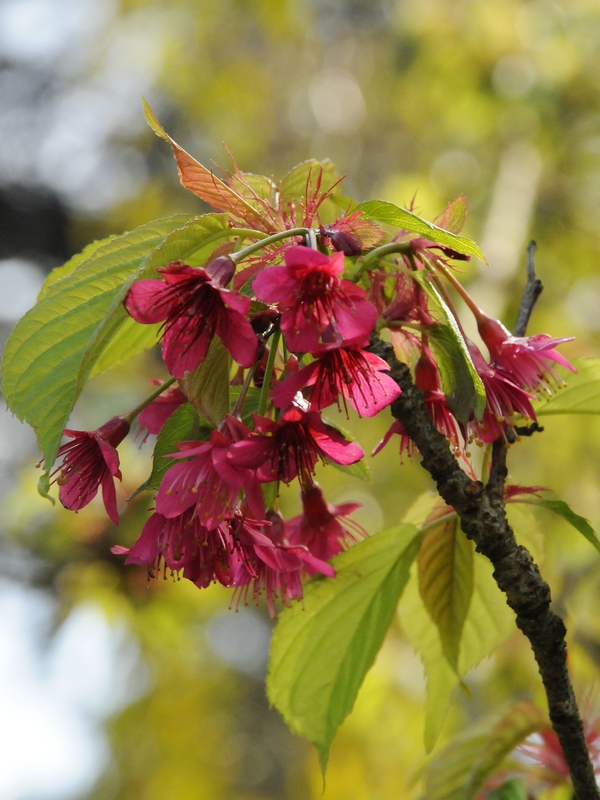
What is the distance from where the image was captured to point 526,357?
1.04 metres

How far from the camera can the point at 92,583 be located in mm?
4227

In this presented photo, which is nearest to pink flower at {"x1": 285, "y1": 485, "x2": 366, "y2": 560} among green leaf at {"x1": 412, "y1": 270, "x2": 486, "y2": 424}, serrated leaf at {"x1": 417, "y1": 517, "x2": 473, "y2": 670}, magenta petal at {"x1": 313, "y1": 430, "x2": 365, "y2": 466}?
serrated leaf at {"x1": 417, "y1": 517, "x2": 473, "y2": 670}

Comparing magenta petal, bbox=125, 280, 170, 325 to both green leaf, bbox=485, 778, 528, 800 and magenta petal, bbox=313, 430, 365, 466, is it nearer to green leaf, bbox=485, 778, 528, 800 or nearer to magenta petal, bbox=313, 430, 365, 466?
magenta petal, bbox=313, 430, 365, 466

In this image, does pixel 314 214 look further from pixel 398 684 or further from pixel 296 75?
pixel 296 75

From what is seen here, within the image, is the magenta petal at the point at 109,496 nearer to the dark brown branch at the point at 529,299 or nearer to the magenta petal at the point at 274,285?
the magenta petal at the point at 274,285

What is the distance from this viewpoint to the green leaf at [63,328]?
2.92ft

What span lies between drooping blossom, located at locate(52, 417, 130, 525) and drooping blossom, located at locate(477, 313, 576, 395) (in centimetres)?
51

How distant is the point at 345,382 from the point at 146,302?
243 millimetres

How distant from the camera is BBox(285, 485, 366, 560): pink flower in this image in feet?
3.95

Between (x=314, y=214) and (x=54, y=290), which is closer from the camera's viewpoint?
(x=54, y=290)

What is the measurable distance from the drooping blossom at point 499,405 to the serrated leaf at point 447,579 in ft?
0.77

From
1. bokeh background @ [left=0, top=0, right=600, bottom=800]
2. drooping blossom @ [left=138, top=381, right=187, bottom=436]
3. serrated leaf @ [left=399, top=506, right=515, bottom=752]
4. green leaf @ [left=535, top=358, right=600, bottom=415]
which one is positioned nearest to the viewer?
drooping blossom @ [left=138, top=381, right=187, bottom=436]

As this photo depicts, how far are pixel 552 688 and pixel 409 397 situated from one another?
1.36ft

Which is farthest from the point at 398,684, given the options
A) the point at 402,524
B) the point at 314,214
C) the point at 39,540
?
the point at 314,214
